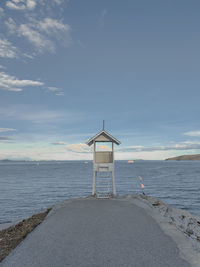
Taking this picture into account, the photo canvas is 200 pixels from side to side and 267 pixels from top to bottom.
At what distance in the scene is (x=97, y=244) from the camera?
28.5ft

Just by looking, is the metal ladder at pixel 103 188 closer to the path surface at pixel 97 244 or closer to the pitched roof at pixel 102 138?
the pitched roof at pixel 102 138

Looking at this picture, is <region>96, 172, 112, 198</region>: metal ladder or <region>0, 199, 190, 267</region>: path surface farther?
<region>96, 172, 112, 198</region>: metal ladder

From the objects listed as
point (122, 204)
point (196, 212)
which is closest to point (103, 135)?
point (122, 204)

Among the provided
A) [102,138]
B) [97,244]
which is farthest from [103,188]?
[97,244]

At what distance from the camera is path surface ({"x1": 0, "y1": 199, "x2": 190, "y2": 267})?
7320 mm

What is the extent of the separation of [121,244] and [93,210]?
6.44 meters

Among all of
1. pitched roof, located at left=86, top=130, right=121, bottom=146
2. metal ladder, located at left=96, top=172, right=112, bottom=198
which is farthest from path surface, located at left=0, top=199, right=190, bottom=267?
pitched roof, located at left=86, top=130, right=121, bottom=146

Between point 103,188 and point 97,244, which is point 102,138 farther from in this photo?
point 103,188

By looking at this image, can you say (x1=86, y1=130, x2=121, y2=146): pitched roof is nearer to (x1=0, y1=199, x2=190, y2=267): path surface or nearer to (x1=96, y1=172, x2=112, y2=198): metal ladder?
(x1=96, y1=172, x2=112, y2=198): metal ladder

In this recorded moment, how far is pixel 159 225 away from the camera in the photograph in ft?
37.9

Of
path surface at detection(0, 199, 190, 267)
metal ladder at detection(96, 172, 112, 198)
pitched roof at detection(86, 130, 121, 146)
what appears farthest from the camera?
pitched roof at detection(86, 130, 121, 146)

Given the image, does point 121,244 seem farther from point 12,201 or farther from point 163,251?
point 12,201

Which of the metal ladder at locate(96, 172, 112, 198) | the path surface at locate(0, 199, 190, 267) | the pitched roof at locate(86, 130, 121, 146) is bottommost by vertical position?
the path surface at locate(0, 199, 190, 267)

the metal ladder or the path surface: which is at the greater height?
the metal ladder
